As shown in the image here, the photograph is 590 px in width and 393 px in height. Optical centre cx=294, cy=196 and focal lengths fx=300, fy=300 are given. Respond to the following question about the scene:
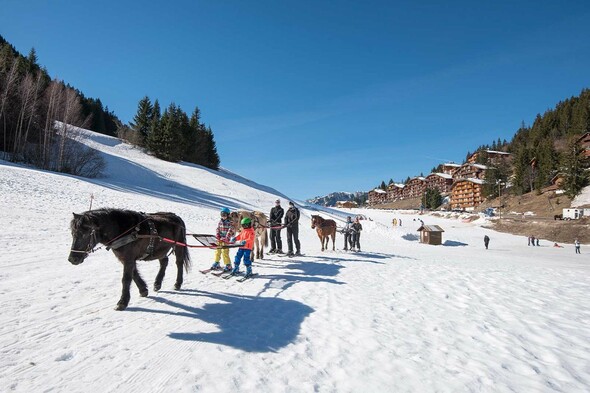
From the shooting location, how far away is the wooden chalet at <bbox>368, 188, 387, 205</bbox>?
16815 cm

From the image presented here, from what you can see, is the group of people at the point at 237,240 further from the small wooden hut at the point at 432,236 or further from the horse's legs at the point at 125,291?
the small wooden hut at the point at 432,236

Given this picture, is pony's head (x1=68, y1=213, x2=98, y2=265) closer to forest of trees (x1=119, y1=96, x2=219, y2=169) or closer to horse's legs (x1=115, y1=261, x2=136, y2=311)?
horse's legs (x1=115, y1=261, x2=136, y2=311)

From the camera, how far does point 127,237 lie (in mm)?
5887

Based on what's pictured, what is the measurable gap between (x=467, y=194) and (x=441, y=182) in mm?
33709

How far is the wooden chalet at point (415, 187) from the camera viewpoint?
14450 centimetres

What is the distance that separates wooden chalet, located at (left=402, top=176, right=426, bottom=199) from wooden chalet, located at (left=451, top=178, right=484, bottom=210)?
3368 cm

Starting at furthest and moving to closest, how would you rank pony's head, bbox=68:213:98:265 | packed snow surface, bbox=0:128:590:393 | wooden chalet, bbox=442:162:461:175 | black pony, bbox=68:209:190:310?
1. wooden chalet, bbox=442:162:461:175
2. black pony, bbox=68:209:190:310
3. pony's head, bbox=68:213:98:265
4. packed snow surface, bbox=0:128:590:393

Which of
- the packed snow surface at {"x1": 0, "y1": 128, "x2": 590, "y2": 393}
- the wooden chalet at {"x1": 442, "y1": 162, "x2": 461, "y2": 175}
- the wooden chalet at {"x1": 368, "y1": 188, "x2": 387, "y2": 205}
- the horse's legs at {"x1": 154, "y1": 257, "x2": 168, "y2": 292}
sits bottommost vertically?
the packed snow surface at {"x1": 0, "y1": 128, "x2": 590, "y2": 393}

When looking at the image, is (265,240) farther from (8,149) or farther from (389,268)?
(8,149)

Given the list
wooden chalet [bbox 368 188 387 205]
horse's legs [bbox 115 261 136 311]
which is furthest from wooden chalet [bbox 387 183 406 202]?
horse's legs [bbox 115 261 136 311]

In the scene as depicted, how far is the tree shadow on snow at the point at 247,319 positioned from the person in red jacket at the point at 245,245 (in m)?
1.76

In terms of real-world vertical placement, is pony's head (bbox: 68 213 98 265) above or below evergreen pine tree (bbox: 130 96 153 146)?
below

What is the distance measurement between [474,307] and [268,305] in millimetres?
5030

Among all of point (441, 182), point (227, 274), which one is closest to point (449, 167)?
point (441, 182)
